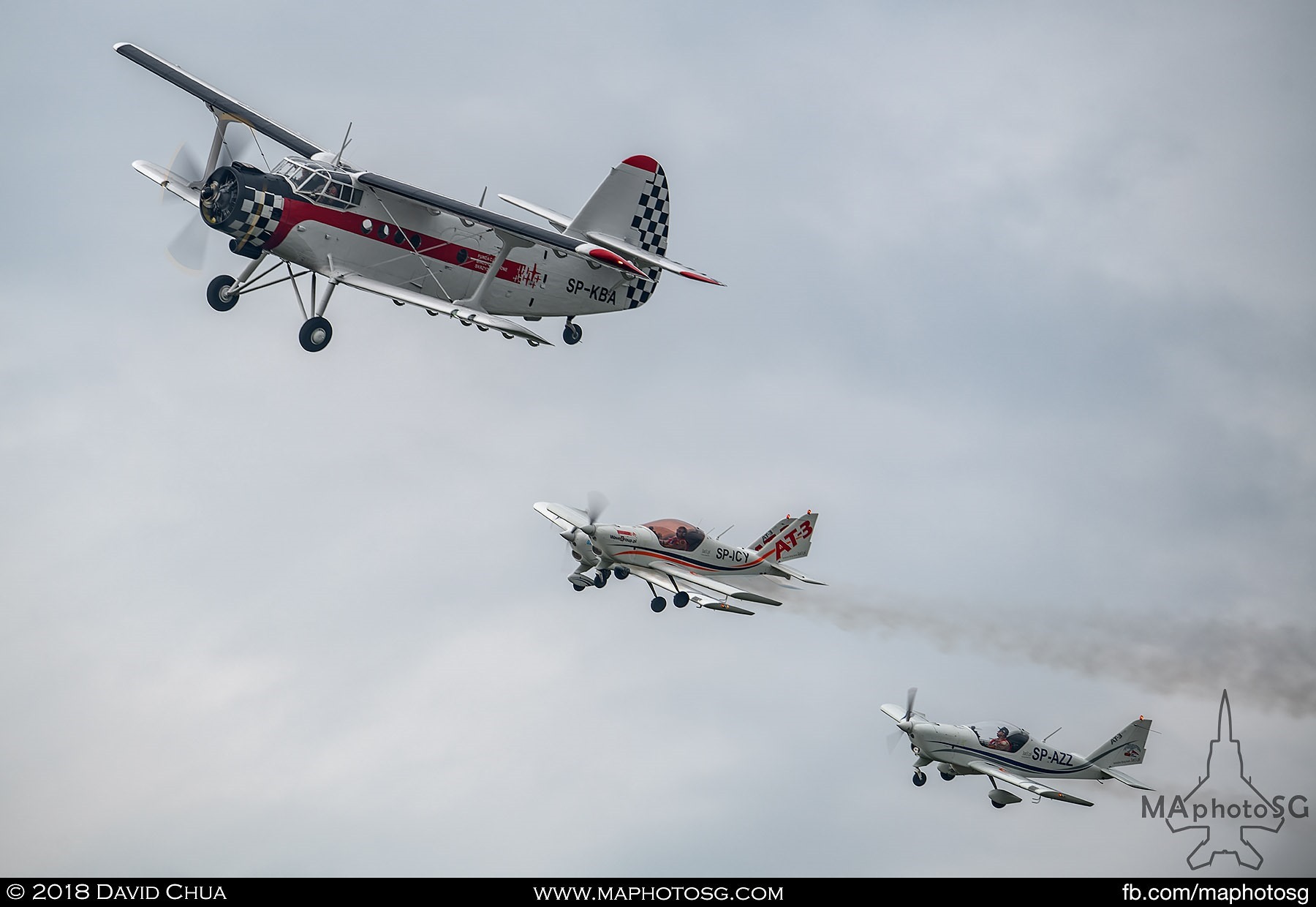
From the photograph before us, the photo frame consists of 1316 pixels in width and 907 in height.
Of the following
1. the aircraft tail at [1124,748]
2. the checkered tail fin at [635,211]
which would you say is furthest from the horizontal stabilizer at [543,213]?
the aircraft tail at [1124,748]

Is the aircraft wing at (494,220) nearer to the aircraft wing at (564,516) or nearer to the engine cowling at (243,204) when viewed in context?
the engine cowling at (243,204)

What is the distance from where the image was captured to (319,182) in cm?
3194

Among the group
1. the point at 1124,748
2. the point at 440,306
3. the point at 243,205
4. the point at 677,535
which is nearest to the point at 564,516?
the point at 677,535

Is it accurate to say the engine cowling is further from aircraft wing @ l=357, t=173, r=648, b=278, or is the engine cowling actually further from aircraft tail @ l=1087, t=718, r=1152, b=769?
aircraft tail @ l=1087, t=718, r=1152, b=769

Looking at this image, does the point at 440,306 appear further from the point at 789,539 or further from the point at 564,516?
the point at 789,539

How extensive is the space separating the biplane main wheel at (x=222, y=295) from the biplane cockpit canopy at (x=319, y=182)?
2611mm

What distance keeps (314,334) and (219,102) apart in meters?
6.44

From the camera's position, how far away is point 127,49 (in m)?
35.1

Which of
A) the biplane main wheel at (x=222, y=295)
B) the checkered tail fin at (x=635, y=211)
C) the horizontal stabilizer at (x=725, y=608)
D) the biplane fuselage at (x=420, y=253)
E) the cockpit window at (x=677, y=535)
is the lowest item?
the horizontal stabilizer at (x=725, y=608)

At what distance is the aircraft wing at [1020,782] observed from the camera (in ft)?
123
